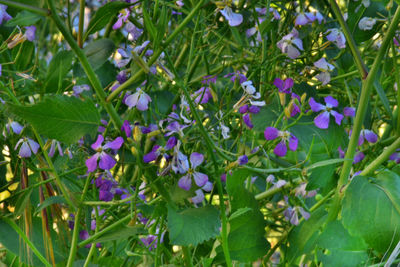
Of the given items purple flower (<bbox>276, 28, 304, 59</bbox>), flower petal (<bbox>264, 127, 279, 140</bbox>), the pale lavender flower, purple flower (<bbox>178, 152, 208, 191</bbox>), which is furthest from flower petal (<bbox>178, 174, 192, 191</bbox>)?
the pale lavender flower

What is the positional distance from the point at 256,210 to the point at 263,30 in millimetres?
229

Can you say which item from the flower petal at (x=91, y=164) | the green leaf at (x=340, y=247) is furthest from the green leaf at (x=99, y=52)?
the green leaf at (x=340, y=247)

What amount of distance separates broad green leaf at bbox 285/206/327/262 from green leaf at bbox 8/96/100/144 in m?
0.34

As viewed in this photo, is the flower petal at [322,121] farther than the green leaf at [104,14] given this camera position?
Yes

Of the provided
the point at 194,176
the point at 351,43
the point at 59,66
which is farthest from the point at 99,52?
the point at 351,43

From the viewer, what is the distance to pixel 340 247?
66 centimetres

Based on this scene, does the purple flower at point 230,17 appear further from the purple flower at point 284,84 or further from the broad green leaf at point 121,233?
the broad green leaf at point 121,233

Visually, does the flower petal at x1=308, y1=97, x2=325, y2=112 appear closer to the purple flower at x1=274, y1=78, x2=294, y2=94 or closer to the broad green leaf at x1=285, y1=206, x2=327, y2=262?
the purple flower at x1=274, y1=78, x2=294, y2=94

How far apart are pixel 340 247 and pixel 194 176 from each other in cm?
24

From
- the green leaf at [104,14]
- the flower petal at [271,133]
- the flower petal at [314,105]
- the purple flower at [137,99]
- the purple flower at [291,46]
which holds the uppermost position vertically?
the green leaf at [104,14]

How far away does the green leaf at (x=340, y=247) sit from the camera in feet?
2.10

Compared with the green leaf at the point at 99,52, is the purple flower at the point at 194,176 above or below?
below

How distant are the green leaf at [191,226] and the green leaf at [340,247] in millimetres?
166

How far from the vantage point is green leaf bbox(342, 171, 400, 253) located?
58 cm
